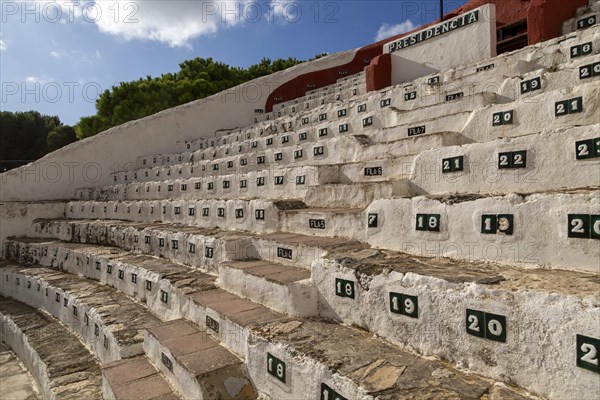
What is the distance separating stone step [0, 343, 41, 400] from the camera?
3922 millimetres

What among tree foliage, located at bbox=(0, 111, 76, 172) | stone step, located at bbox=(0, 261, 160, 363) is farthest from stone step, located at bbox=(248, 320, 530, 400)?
tree foliage, located at bbox=(0, 111, 76, 172)

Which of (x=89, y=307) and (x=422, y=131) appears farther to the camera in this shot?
(x=422, y=131)

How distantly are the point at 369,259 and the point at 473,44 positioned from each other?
22.8 feet

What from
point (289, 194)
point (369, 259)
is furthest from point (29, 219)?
point (369, 259)

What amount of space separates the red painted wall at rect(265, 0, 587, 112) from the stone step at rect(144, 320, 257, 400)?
7.58 metres

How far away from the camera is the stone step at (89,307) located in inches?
134

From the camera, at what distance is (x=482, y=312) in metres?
1.72

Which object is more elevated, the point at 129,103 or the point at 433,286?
the point at 129,103

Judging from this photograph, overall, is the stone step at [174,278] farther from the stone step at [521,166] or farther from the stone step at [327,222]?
the stone step at [521,166]

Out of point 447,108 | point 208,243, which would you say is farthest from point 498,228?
point 208,243

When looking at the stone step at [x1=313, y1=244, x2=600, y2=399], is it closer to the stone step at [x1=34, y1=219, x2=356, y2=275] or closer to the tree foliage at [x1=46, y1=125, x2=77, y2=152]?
the stone step at [x1=34, y1=219, x2=356, y2=275]

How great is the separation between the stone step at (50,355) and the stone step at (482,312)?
250 centimetres

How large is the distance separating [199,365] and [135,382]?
687 millimetres

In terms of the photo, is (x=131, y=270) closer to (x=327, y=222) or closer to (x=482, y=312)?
(x=327, y=222)
